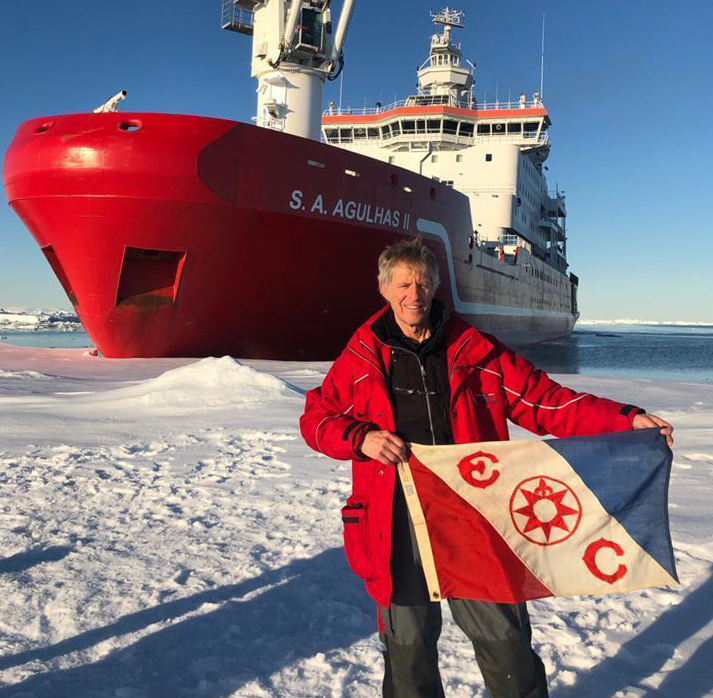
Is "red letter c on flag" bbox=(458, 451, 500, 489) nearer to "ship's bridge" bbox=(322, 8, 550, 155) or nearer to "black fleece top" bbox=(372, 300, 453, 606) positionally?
"black fleece top" bbox=(372, 300, 453, 606)

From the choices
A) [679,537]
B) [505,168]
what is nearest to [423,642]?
[679,537]

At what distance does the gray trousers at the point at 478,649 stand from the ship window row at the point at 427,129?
2443 centimetres

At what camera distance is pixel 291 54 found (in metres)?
14.0

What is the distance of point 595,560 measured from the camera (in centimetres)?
174

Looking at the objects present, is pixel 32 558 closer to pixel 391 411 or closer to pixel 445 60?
pixel 391 411

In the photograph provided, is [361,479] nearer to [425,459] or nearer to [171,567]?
[425,459]

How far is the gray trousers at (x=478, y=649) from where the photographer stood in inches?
63.9

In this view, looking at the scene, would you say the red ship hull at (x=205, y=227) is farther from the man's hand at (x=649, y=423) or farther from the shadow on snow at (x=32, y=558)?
the man's hand at (x=649, y=423)

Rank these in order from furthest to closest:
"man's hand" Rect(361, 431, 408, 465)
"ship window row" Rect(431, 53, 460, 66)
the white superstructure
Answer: "ship window row" Rect(431, 53, 460, 66)
the white superstructure
"man's hand" Rect(361, 431, 408, 465)

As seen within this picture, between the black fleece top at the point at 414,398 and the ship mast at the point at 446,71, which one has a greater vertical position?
the ship mast at the point at 446,71

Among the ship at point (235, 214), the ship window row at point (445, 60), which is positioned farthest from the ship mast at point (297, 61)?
the ship window row at point (445, 60)

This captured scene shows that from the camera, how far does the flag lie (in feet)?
5.63

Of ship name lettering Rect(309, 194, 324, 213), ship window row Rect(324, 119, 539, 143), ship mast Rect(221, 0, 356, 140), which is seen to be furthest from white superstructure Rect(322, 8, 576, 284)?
ship name lettering Rect(309, 194, 324, 213)

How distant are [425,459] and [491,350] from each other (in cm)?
34
